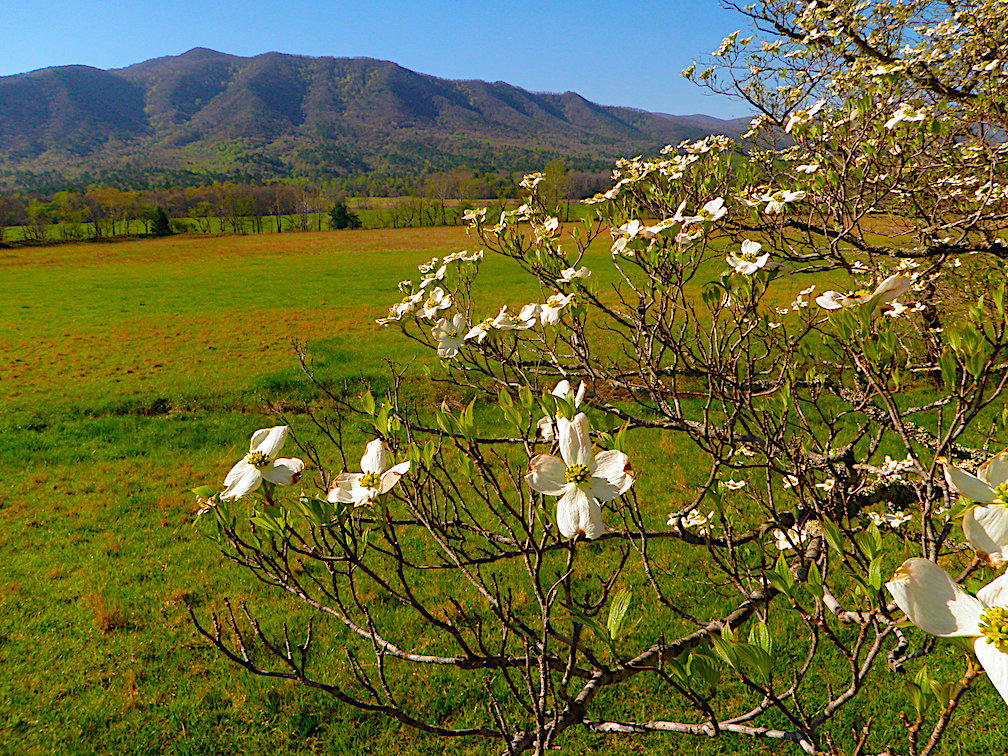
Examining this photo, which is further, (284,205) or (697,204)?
(284,205)

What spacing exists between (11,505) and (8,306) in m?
18.8

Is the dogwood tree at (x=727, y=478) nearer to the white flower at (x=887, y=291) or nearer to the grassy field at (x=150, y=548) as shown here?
the white flower at (x=887, y=291)

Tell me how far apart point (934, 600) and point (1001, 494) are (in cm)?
19

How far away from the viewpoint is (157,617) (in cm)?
427

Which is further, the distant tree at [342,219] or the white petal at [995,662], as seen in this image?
the distant tree at [342,219]

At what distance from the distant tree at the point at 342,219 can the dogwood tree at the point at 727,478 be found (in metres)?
75.1

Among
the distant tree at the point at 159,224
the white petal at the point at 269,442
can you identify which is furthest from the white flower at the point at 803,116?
the distant tree at the point at 159,224

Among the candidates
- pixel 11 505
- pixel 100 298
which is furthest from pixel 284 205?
pixel 11 505

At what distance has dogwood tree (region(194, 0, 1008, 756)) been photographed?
1219mm

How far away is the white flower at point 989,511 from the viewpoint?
0.78m

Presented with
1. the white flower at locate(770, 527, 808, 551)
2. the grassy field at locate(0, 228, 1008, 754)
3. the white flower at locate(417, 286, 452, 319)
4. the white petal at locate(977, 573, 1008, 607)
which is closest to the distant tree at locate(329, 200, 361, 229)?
the grassy field at locate(0, 228, 1008, 754)

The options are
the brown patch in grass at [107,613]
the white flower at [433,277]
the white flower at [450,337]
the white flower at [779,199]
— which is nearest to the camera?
the white flower at [450,337]

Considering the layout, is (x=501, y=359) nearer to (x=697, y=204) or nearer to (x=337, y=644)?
(x=697, y=204)

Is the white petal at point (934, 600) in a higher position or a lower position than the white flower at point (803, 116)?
lower
